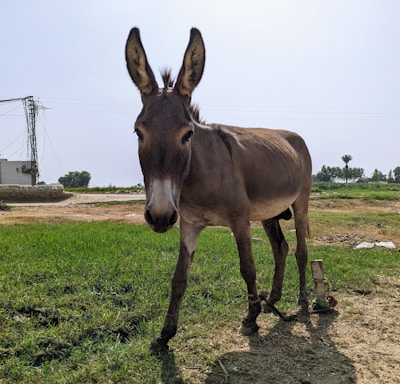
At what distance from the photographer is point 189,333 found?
391 centimetres

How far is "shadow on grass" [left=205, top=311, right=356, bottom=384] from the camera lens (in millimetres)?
3160

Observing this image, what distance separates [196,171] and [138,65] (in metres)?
1.03

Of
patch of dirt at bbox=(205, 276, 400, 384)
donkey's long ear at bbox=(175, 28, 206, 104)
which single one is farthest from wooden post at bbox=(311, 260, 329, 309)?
donkey's long ear at bbox=(175, 28, 206, 104)

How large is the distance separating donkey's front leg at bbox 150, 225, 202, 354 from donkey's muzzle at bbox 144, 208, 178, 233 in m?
1.28

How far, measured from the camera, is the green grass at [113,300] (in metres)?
3.24

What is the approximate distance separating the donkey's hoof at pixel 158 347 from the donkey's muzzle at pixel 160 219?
145 cm

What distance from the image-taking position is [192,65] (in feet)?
10.5

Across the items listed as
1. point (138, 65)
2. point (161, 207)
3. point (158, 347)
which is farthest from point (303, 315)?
point (138, 65)

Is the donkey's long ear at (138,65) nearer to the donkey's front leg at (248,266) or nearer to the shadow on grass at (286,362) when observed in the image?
the donkey's front leg at (248,266)

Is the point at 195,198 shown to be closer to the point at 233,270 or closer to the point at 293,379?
the point at 293,379

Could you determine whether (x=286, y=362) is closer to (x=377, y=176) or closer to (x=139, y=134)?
(x=139, y=134)

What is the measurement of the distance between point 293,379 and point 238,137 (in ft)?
7.99

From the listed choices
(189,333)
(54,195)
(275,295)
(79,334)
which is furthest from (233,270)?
(54,195)

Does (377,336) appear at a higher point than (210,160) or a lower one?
lower
